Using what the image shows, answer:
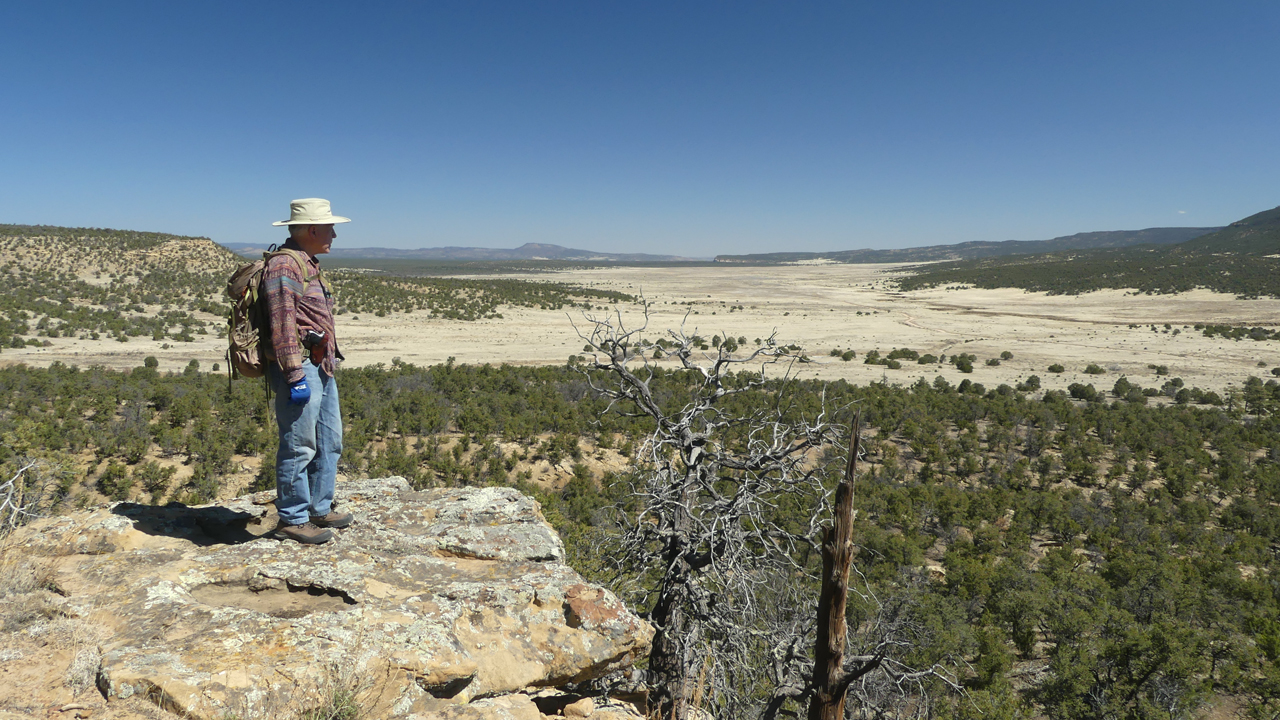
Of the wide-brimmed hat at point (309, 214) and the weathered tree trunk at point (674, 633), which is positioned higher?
the wide-brimmed hat at point (309, 214)

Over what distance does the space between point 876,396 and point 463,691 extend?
71.1ft

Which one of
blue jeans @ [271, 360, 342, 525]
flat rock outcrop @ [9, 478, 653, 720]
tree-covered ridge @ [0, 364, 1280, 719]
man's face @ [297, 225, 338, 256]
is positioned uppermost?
man's face @ [297, 225, 338, 256]

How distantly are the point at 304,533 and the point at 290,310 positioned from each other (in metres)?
1.45

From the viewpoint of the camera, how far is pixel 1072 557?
1134cm

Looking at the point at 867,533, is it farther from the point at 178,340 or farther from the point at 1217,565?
the point at 178,340

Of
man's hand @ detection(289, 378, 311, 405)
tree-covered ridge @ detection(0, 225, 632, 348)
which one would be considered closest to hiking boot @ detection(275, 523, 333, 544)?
man's hand @ detection(289, 378, 311, 405)

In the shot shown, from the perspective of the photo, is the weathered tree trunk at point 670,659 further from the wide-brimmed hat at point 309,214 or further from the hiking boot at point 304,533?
the wide-brimmed hat at point 309,214

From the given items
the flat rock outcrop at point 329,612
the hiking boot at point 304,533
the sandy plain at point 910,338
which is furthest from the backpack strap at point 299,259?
the sandy plain at point 910,338

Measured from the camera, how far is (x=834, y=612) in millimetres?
3000

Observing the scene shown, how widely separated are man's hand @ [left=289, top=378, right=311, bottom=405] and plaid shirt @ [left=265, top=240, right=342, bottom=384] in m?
A: 0.05

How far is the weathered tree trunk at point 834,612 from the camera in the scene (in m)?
2.78

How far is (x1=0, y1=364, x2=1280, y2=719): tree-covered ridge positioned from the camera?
7918 millimetres

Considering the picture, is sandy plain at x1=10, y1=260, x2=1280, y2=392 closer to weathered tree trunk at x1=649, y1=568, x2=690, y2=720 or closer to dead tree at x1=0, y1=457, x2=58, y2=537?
weathered tree trunk at x1=649, y1=568, x2=690, y2=720

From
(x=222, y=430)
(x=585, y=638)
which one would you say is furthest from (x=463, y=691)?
(x=222, y=430)
